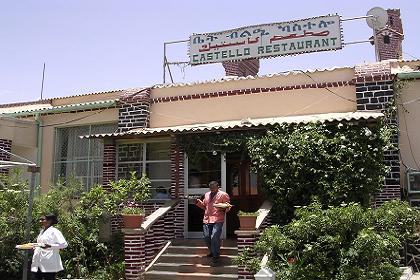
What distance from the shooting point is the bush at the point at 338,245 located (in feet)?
25.2

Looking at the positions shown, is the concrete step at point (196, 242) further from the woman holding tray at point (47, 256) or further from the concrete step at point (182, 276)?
the woman holding tray at point (47, 256)

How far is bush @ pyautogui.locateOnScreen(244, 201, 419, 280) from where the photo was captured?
768 cm

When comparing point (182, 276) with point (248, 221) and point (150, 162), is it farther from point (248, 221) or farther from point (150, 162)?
point (150, 162)

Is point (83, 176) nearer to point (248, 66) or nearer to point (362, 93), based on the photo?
point (248, 66)

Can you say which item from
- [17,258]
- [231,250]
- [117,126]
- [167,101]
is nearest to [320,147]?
[231,250]

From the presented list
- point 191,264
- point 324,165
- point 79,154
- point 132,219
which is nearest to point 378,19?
point 324,165

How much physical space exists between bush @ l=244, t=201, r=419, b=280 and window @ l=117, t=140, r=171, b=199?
457cm

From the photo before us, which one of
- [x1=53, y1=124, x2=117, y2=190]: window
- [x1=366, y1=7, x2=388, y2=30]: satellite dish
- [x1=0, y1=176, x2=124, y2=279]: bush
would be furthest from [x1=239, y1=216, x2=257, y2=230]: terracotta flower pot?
[x1=366, y1=7, x2=388, y2=30]: satellite dish

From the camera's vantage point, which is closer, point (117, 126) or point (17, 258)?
point (17, 258)

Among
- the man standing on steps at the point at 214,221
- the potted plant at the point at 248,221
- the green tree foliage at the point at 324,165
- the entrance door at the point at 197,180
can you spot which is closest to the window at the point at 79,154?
the entrance door at the point at 197,180

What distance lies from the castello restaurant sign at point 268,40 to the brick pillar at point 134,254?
6.66 metres

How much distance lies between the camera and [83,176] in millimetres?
14242

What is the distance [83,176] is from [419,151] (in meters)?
8.68

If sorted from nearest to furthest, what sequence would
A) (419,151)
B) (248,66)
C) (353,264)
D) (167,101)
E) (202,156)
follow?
(353,264), (419,151), (202,156), (167,101), (248,66)
